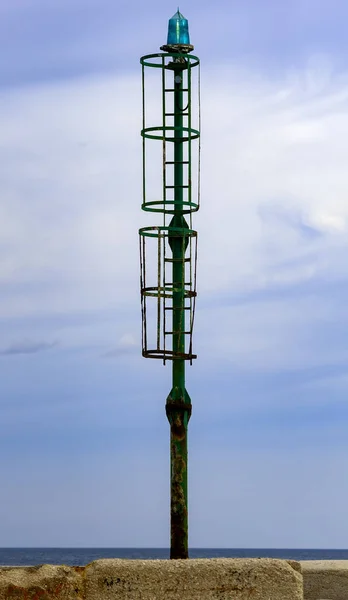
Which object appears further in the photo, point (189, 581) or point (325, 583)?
point (325, 583)

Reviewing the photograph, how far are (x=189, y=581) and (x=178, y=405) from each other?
216 cm

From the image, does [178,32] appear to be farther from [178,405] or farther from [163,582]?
[163,582]

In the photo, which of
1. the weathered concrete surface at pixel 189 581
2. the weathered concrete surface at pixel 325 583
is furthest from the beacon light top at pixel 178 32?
the weathered concrete surface at pixel 325 583

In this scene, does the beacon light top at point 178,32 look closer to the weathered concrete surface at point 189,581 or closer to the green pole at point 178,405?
the green pole at point 178,405

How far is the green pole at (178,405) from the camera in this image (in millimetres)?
11945

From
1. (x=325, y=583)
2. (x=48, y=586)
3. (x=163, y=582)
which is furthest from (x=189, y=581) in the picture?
(x=325, y=583)

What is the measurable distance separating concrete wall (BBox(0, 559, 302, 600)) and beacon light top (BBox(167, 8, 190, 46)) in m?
5.49

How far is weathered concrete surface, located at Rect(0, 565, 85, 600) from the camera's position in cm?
1044

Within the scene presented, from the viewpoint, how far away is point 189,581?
10383 millimetres

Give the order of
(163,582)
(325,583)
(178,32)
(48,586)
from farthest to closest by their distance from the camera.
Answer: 1. (325,583)
2. (178,32)
3. (48,586)
4. (163,582)

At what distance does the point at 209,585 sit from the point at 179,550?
1600 mm

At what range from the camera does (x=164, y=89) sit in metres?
12.4

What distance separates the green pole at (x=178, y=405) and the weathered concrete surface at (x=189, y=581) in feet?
4.82

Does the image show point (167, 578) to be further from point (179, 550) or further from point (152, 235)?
point (152, 235)
